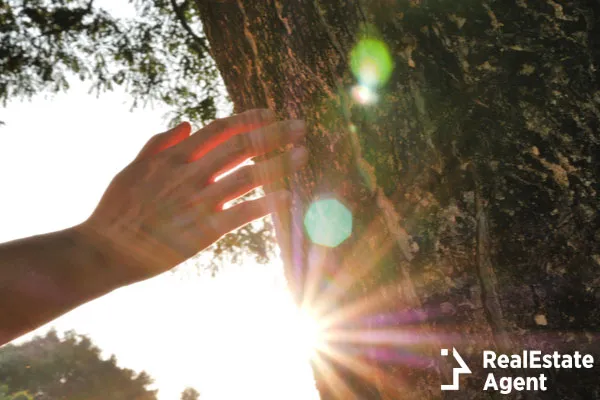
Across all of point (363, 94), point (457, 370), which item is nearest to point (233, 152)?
point (363, 94)

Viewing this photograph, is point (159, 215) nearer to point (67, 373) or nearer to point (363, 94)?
point (363, 94)

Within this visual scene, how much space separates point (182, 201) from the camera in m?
1.36

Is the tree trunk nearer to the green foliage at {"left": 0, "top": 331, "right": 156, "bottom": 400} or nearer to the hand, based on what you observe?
the hand

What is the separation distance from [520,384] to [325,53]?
84cm

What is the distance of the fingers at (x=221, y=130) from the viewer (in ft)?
4.33

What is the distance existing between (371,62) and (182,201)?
665mm

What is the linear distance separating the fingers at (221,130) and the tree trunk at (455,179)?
0.17 meters

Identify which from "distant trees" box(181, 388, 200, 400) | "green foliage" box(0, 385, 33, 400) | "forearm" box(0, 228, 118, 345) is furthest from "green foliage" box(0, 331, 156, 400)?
"forearm" box(0, 228, 118, 345)

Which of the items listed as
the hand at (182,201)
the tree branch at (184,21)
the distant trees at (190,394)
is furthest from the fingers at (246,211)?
the distant trees at (190,394)

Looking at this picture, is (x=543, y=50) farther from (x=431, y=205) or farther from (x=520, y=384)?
(x=520, y=384)

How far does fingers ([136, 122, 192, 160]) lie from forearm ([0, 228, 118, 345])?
12.7 inches

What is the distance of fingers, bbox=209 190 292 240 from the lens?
1.37 m

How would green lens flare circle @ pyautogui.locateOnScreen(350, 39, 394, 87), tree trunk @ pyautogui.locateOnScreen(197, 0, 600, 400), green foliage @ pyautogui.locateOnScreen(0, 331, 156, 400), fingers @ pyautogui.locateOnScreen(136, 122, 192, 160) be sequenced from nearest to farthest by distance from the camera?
1. tree trunk @ pyautogui.locateOnScreen(197, 0, 600, 400)
2. green lens flare circle @ pyautogui.locateOnScreen(350, 39, 394, 87)
3. fingers @ pyautogui.locateOnScreen(136, 122, 192, 160)
4. green foliage @ pyautogui.locateOnScreen(0, 331, 156, 400)

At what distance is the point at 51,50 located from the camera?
5730mm
